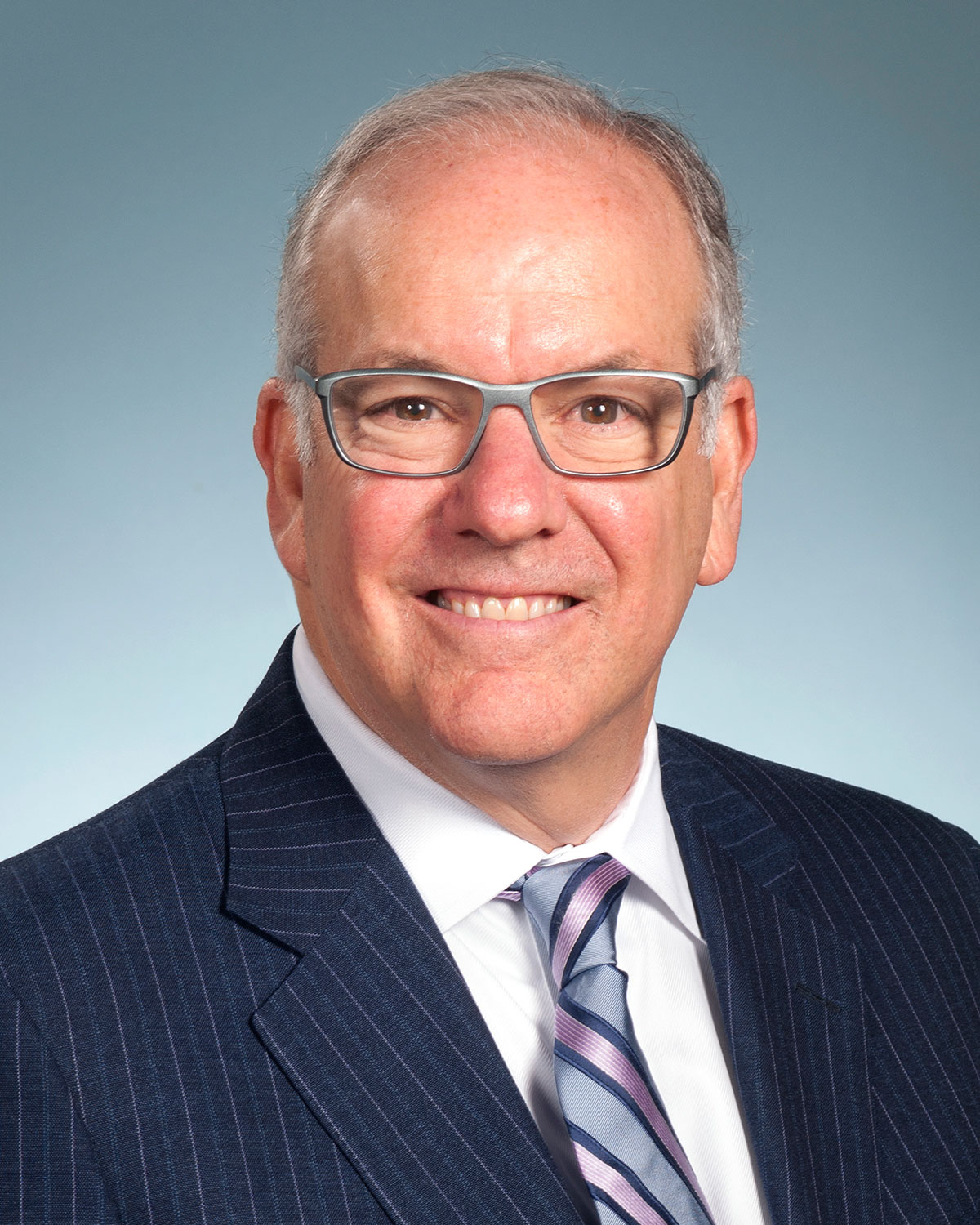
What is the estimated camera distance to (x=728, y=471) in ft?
8.20

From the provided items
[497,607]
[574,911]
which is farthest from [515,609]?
[574,911]

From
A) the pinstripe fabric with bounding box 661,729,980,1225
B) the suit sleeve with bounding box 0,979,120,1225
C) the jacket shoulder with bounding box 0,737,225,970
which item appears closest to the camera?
the suit sleeve with bounding box 0,979,120,1225

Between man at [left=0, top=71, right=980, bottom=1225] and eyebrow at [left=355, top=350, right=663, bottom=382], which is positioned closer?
man at [left=0, top=71, right=980, bottom=1225]

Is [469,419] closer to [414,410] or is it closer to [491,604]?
[414,410]

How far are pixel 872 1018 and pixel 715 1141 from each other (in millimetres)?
443

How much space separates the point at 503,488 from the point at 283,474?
1.86 ft

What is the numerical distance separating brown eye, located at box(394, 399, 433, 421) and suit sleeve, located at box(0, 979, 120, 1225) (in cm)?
101

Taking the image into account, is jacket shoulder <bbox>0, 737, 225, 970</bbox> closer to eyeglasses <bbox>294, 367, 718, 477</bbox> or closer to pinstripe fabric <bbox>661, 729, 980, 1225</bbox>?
eyeglasses <bbox>294, 367, 718, 477</bbox>

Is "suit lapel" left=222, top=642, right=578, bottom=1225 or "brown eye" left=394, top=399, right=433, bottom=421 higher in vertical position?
"brown eye" left=394, top=399, right=433, bottom=421

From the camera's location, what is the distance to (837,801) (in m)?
2.89

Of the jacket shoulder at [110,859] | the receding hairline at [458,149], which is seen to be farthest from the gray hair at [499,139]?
the jacket shoulder at [110,859]

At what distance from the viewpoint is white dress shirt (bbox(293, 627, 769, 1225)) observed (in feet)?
6.97

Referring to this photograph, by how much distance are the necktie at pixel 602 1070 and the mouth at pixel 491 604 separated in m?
0.43

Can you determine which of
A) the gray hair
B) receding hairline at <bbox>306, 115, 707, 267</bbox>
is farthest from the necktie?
receding hairline at <bbox>306, 115, 707, 267</bbox>
